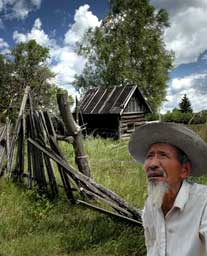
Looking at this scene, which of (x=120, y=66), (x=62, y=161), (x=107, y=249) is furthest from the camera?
(x=120, y=66)

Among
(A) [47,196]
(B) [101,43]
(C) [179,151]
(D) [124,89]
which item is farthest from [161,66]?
(C) [179,151]

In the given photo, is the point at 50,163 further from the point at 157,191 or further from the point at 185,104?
the point at 185,104

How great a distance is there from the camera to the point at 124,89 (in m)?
25.0

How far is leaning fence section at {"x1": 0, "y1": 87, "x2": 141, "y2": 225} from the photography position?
5.86 meters

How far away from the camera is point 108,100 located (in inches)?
981

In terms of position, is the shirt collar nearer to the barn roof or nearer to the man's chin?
the man's chin

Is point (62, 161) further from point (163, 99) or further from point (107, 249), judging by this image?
point (163, 99)

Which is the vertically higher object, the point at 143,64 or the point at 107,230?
the point at 143,64

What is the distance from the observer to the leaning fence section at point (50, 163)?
5.86 metres

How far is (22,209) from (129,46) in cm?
2815

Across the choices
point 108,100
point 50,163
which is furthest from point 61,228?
point 108,100

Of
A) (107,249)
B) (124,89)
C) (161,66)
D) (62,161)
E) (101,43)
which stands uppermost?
(101,43)

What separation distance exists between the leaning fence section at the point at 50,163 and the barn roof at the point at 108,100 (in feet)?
52.4

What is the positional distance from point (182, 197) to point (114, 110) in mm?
21608
